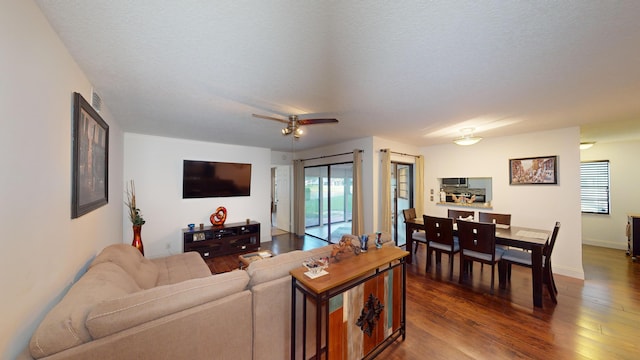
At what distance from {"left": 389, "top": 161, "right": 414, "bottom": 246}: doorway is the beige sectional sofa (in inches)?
136

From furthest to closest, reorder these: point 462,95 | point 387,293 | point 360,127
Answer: point 360,127 < point 462,95 < point 387,293

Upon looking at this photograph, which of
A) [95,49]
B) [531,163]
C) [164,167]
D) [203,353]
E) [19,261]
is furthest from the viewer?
[164,167]

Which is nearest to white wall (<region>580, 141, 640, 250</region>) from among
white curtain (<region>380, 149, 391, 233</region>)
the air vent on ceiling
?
white curtain (<region>380, 149, 391, 233</region>)

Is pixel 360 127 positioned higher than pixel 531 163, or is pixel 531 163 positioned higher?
pixel 360 127

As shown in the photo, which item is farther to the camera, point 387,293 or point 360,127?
point 360,127

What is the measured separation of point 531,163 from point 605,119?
3.27 feet

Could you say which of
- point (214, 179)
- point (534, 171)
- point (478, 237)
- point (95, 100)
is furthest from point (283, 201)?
point (534, 171)

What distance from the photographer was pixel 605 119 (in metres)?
2.98

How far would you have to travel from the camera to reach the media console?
4.04 m

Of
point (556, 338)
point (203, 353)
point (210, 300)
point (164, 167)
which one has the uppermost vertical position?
point (164, 167)

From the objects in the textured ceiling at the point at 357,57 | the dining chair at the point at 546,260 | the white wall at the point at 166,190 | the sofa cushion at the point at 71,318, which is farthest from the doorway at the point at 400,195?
the sofa cushion at the point at 71,318

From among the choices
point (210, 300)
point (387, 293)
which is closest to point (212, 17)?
point (210, 300)

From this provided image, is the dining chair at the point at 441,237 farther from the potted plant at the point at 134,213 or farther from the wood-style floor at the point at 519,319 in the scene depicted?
the potted plant at the point at 134,213

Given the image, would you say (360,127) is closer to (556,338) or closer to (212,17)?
(212,17)
